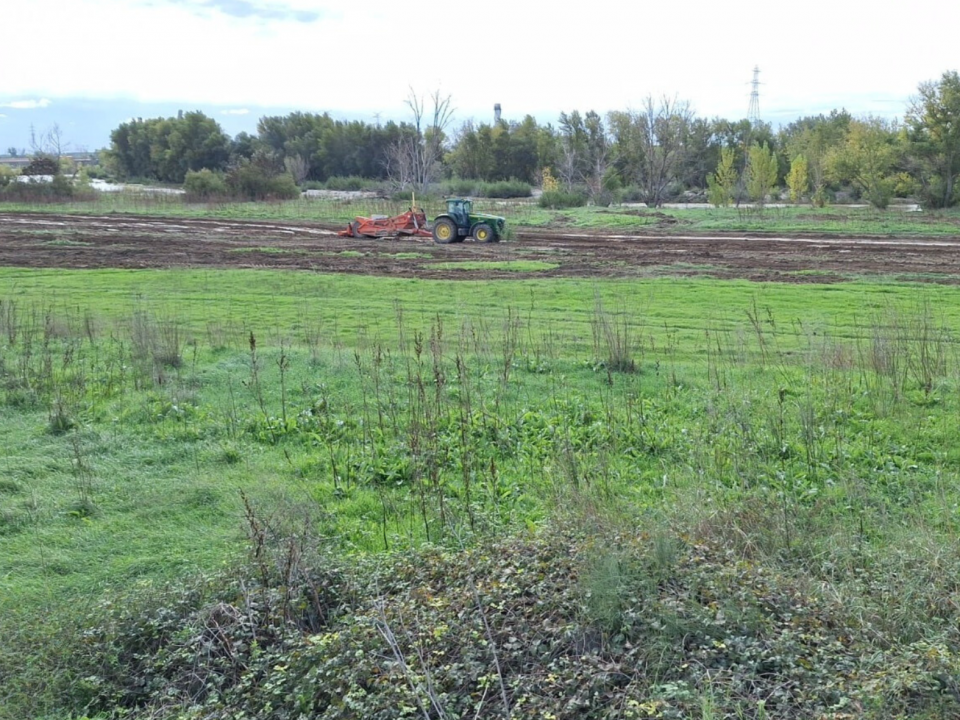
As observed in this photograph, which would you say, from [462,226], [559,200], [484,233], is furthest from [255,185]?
[484,233]

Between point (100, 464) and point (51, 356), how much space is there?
15.2 feet

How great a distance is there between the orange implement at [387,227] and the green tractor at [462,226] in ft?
6.67

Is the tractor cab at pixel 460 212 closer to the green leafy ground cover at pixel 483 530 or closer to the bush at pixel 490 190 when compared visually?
the green leafy ground cover at pixel 483 530

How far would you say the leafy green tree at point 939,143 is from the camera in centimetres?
4725

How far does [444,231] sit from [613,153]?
42.3 m

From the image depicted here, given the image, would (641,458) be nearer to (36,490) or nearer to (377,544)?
(377,544)

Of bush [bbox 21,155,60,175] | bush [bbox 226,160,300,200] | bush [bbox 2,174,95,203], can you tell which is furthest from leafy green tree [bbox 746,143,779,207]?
bush [bbox 21,155,60,175]

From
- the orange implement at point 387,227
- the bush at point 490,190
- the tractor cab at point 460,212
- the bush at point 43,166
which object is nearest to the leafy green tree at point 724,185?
the bush at point 490,190

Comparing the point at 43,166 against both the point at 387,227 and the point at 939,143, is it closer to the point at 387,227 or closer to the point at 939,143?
the point at 387,227

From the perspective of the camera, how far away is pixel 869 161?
49.7 meters

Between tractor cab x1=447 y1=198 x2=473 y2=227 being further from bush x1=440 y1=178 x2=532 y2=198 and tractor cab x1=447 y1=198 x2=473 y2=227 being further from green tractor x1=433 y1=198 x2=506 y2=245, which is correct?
bush x1=440 y1=178 x2=532 y2=198

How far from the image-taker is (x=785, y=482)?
7555mm

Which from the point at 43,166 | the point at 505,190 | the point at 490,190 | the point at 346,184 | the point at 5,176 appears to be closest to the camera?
the point at 5,176

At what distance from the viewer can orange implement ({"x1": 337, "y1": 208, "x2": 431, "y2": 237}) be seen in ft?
109
